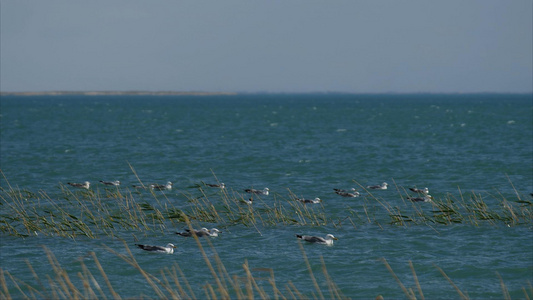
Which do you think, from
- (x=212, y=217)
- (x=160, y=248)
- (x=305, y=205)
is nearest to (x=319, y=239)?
→ (x=305, y=205)

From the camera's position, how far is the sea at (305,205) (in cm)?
1463

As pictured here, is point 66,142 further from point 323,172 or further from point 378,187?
point 378,187

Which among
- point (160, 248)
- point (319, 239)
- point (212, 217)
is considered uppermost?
point (319, 239)

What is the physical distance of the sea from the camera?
14.6 meters

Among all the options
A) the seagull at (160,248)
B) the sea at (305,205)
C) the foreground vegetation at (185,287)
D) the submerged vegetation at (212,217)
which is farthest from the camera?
the submerged vegetation at (212,217)

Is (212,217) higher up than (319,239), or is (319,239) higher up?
(319,239)

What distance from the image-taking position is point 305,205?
21.0 meters

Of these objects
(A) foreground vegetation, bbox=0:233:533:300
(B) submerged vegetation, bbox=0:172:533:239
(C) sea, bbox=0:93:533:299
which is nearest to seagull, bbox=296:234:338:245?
(C) sea, bbox=0:93:533:299

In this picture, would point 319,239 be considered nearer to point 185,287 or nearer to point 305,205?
point 305,205

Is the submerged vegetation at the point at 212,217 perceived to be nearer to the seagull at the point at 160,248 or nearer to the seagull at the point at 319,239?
the seagull at the point at 160,248

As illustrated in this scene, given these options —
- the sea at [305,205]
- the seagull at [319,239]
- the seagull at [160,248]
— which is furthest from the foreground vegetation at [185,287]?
the seagull at [319,239]

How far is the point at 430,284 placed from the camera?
47.3ft

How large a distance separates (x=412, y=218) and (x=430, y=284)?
22.1 ft

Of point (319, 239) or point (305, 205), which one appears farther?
point (305, 205)
